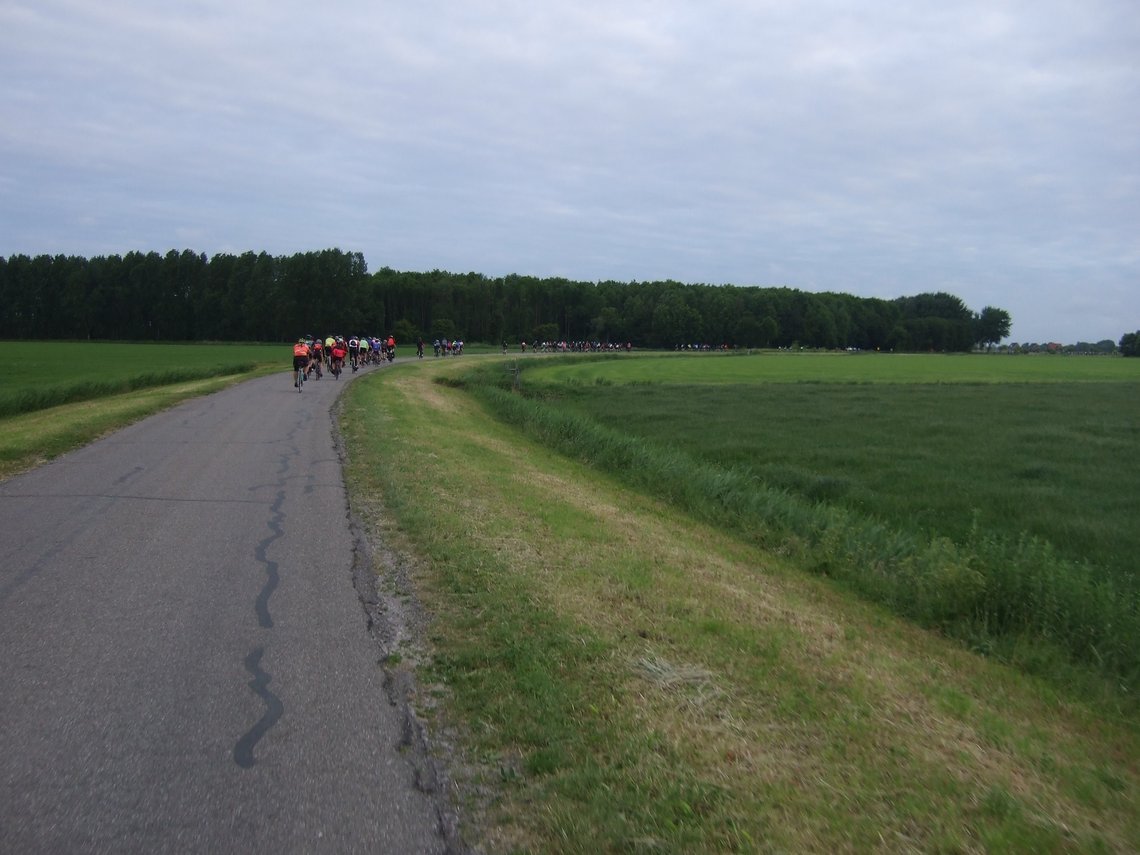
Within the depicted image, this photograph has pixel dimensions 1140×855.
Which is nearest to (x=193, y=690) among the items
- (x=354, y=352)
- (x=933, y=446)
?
(x=933, y=446)

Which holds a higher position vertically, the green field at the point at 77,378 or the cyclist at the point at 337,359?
the cyclist at the point at 337,359

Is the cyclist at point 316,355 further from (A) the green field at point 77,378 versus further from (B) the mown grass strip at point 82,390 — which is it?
(A) the green field at point 77,378

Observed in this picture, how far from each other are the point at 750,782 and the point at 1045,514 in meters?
13.0

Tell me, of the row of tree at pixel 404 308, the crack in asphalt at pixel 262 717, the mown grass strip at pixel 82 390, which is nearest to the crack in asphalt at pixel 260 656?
the crack in asphalt at pixel 262 717

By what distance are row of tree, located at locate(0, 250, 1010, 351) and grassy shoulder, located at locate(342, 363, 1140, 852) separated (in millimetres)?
117977

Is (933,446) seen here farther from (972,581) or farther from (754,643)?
(754,643)

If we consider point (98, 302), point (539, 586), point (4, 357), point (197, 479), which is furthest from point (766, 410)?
point (98, 302)

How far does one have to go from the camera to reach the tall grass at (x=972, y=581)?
8.84 m

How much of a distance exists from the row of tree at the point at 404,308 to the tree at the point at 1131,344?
32.3 meters

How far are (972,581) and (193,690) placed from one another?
7.75m

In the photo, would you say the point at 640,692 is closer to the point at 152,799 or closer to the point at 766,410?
the point at 152,799

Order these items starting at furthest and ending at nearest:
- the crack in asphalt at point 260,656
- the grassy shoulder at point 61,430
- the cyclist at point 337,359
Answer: the cyclist at point 337,359
the grassy shoulder at point 61,430
the crack in asphalt at point 260,656

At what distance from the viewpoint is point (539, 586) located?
7.84 metres

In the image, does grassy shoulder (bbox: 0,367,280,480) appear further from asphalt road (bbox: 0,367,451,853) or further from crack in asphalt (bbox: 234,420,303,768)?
crack in asphalt (bbox: 234,420,303,768)
